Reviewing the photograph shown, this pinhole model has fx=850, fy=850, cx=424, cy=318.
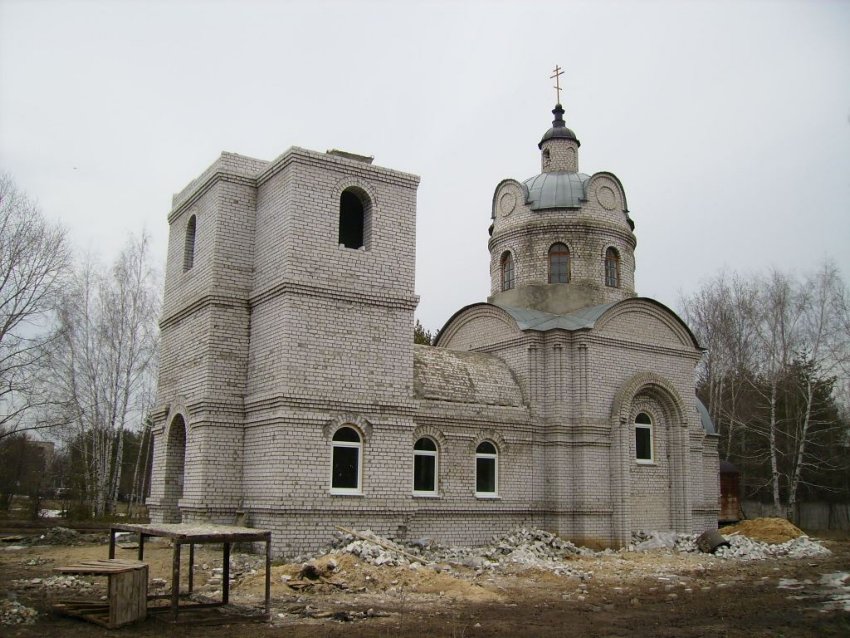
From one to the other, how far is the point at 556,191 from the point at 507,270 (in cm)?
259

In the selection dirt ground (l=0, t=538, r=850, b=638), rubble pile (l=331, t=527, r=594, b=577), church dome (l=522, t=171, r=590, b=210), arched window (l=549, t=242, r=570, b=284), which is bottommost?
dirt ground (l=0, t=538, r=850, b=638)

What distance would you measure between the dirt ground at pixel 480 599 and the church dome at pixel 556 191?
10.3m

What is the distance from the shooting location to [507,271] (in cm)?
2414

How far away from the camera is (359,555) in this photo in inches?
547

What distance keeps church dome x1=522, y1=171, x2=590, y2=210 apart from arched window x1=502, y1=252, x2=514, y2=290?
1538mm

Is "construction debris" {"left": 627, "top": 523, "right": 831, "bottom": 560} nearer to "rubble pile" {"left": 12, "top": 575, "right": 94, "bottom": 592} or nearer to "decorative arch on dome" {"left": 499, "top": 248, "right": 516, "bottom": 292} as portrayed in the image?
"decorative arch on dome" {"left": 499, "top": 248, "right": 516, "bottom": 292}

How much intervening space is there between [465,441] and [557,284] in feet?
20.6

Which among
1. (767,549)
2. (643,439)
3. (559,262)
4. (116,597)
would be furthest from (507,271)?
(116,597)

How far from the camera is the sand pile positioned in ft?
68.9

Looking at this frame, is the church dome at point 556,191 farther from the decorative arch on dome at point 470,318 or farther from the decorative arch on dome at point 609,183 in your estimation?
the decorative arch on dome at point 470,318

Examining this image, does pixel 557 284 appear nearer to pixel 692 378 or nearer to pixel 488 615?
pixel 692 378

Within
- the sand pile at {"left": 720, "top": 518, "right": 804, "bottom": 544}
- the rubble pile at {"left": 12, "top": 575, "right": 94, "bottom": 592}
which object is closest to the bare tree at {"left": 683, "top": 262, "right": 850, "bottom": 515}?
the sand pile at {"left": 720, "top": 518, "right": 804, "bottom": 544}

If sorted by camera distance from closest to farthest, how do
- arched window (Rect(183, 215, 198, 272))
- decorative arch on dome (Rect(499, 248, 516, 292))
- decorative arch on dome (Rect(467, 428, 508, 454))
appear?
1. arched window (Rect(183, 215, 198, 272))
2. decorative arch on dome (Rect(467, 428, 508, 454))
3. decorative arch on dome (Rect(499, 248, 516, 292))

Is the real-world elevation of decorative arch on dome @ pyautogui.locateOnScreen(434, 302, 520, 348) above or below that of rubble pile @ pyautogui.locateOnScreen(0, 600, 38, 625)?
above
